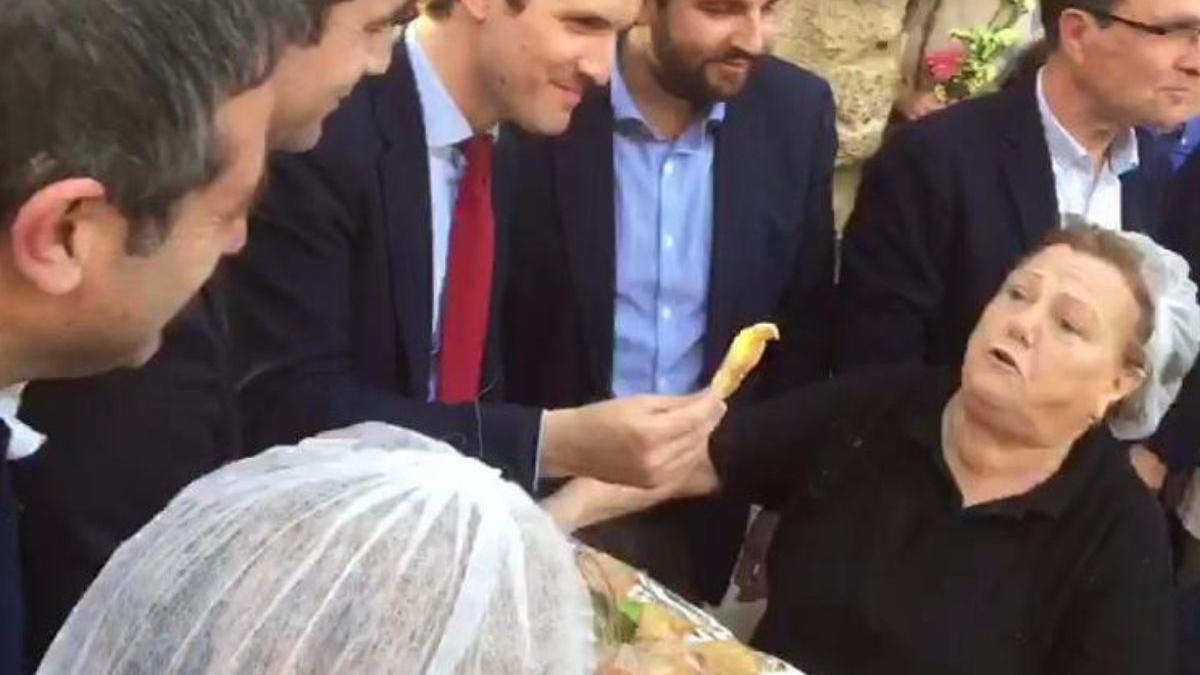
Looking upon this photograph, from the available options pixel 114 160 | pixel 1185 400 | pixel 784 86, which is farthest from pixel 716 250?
pixel 114 160

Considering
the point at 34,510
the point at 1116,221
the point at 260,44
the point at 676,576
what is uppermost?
the point at 260,44

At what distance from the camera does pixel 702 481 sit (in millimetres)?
2828

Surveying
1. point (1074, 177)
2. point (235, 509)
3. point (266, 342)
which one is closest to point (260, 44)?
point (235, 509)

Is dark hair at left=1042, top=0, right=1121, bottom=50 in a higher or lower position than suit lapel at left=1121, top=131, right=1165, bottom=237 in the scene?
higher

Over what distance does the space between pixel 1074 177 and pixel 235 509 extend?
2307 millimetres

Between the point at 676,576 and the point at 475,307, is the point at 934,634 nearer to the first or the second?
the point at 676,576

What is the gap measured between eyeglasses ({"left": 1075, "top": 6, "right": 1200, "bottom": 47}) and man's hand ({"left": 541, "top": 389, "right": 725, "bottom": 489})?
1225mm

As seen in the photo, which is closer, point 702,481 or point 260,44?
point 260,44

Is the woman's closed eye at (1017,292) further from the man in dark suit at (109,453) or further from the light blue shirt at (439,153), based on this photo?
the man in dark suit at (109,453)

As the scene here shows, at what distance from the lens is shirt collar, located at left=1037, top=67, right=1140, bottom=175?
319 centimetres

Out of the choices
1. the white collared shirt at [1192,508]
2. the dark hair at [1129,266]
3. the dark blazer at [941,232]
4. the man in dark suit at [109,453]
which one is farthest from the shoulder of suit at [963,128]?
the man in dark suit at [109,453]

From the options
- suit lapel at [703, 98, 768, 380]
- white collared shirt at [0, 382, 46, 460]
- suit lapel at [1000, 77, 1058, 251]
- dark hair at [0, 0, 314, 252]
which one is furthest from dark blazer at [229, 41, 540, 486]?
suit lapel at [1000, 77, 1058, 251]

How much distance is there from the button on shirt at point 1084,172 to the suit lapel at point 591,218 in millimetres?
809

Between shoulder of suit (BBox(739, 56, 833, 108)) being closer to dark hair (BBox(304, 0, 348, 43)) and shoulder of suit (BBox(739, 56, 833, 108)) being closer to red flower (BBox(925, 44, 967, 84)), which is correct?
dark hair (BBox(304, 0, 348, 43))
